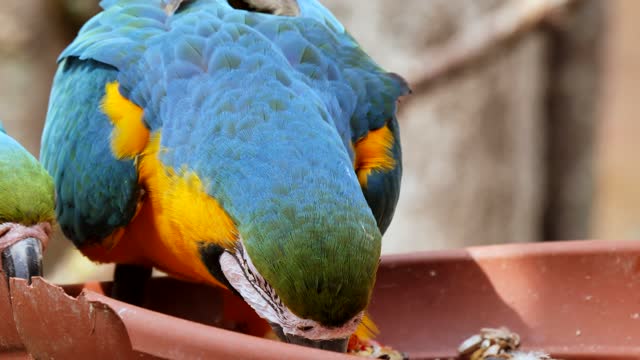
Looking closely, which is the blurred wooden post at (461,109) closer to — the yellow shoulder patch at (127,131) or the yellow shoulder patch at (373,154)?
the yellow shoulder patch at (373,154)

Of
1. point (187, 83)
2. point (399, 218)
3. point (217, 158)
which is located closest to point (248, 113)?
point (217, 158)

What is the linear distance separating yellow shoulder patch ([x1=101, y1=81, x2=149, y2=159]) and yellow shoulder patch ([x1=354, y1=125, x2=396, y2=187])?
525mm

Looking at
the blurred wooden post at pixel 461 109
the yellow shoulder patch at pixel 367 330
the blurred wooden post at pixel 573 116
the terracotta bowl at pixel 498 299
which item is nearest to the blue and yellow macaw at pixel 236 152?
the terracotta bowl at pixel 498 299

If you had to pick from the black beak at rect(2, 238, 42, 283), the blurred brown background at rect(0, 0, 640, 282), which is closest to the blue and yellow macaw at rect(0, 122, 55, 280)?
the black beak at rect(2, 238, 42, 283)

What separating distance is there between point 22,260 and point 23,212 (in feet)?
0.42

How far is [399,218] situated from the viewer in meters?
4.93

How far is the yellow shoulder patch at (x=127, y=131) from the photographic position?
110 inches

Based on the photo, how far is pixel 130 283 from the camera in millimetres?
3072

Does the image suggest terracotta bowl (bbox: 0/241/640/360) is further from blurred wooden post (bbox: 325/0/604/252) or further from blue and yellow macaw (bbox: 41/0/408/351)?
blurred wooden post (bbox: 325/0/604/252)

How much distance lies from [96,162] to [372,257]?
939 mm

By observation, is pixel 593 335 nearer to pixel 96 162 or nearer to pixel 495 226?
pixel 96 162

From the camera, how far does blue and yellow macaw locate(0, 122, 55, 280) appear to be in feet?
8.19

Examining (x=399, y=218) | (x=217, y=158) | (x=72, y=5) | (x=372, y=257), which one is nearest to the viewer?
(x=372, y=257)

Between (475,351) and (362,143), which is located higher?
(362,143)
